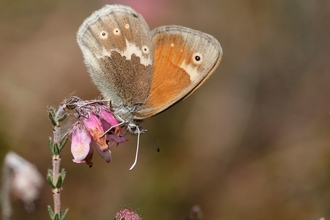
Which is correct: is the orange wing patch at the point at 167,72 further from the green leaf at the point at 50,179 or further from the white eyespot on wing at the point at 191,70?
the green leaf at the point at 50,179

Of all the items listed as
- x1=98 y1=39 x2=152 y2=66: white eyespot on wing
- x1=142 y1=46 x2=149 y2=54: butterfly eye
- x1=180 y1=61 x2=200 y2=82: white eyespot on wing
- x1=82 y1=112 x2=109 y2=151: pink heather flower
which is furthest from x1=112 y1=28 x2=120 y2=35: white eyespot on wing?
x1=82 y1=112 x2=109 y2=151: pink heather flower

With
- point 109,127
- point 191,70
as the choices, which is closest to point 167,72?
point 191,70

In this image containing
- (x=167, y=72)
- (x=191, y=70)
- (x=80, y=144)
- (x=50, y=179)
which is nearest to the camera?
(x=50, y=179)

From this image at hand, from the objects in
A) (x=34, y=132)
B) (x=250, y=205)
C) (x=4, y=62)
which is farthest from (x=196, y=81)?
(x=4, y=62)

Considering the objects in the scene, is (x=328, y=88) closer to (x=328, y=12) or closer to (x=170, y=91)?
(x=328, y=12)

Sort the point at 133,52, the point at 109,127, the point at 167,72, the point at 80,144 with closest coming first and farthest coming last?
the point at 80,144, the point at 109,127, the point at 167,72, the point at 133,52

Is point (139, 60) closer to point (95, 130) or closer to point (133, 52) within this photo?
point (133, 52)

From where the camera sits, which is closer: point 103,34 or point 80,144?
point 80,144
